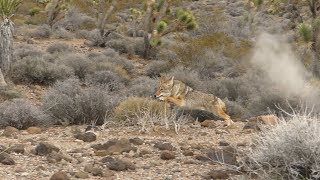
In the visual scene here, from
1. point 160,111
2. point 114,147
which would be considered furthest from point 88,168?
point 160,111

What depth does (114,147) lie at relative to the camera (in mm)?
6223

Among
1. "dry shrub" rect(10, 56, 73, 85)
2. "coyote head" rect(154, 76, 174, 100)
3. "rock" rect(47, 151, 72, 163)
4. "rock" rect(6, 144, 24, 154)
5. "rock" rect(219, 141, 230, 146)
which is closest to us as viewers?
"rock" rect(47, 151, 72, 163)

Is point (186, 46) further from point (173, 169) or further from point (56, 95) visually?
point (173, 169)

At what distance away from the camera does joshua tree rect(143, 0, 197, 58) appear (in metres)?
17.8

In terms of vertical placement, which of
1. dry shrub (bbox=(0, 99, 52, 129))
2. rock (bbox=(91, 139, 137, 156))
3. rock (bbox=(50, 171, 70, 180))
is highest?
rock (bbox=(50, 171, 70, 180))

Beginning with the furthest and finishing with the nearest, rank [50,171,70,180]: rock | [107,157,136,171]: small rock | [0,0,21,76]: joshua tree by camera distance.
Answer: [0,0,21,76]: joshua tree < [107,157,136,171]: small rock < [50,171,70,180]: rock

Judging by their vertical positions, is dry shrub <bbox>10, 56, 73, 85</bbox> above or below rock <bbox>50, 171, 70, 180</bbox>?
below

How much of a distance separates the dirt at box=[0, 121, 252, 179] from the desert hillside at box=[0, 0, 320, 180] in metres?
0.01

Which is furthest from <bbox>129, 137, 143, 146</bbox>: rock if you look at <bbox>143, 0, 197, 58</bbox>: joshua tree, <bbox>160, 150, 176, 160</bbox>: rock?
<bbox>143, 0, 197, 58</bbox>: joshua tree

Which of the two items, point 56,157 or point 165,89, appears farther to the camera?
point 165,89

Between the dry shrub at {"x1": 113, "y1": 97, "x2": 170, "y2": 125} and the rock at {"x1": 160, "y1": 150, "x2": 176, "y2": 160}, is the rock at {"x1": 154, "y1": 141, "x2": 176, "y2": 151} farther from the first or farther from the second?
the dry shrub at {"x1": 113, "y1": 97, "x2": 170, "y2": 125}

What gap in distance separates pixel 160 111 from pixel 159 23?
10.1 metres

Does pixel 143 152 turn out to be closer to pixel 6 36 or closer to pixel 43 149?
pixel 43 149

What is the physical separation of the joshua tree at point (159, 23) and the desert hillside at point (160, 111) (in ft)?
0.18
